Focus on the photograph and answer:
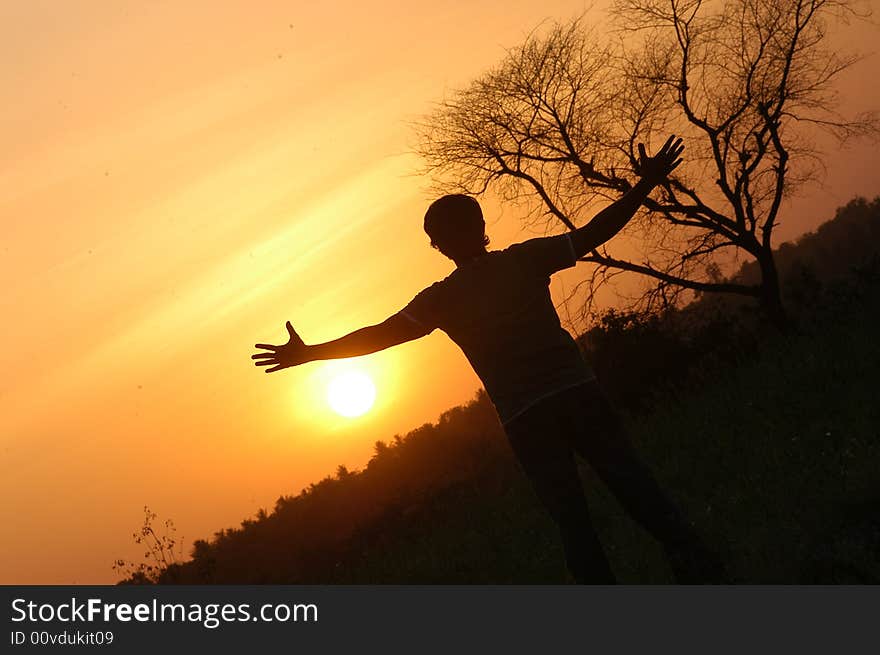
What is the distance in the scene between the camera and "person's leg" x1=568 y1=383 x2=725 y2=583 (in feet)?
13.9

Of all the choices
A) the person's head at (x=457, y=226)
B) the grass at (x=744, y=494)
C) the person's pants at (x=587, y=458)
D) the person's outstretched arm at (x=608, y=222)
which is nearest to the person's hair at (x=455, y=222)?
the person's head at (x=457, y=226)

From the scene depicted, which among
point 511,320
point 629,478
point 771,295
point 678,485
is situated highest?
point 771,295

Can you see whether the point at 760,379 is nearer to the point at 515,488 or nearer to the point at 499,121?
the point at 515,488

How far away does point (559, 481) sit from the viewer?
14.3 ft

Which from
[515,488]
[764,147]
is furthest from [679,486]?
[764,147]

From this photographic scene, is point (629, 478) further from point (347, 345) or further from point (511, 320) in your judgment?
point (347, 345)

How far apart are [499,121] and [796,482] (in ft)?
48.5

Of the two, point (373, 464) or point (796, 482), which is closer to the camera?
point (796, 482)

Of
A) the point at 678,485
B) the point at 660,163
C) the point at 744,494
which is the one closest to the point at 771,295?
the point at 678,485

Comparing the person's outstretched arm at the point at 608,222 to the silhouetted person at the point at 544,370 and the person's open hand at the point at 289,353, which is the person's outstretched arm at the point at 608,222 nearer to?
the silhouetted person at the point at 544,370

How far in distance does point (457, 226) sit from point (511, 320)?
0.52 metres

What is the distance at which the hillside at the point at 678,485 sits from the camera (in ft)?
21.2

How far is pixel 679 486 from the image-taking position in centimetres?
997

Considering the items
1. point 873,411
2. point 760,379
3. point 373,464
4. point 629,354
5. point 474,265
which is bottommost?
point 873,411
